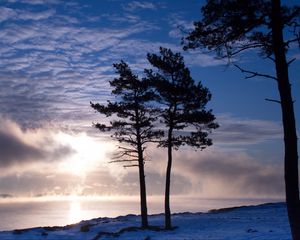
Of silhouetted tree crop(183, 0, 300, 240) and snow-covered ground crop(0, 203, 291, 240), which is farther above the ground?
silhouetted tree crop(183, 0, 300, 240)

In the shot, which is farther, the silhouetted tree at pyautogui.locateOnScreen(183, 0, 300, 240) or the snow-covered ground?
the snow-covered ground

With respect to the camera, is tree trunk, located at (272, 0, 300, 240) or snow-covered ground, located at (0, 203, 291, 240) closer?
tree trunk, located at (272, 0, 300, 240)

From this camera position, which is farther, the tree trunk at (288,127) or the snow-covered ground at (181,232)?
the snow-covered ground at (181,232)

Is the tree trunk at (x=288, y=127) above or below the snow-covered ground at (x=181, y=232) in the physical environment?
above

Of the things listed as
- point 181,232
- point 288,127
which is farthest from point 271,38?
point 181,232

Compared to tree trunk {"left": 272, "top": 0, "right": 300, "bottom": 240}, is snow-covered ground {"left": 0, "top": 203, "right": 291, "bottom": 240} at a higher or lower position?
lower

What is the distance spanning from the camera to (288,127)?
13031 mm

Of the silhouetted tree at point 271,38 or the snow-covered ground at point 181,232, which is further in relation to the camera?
the snow-covered ground at point 181,232

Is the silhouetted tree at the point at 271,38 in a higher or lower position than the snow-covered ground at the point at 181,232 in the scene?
higher

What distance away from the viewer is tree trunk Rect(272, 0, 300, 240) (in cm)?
1279

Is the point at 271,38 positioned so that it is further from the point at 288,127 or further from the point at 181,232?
the point at 181,232

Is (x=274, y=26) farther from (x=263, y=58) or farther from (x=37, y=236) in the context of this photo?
(x=37, y=236)

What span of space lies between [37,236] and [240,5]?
1878 centimetres

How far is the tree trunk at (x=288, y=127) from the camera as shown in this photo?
1279cm
